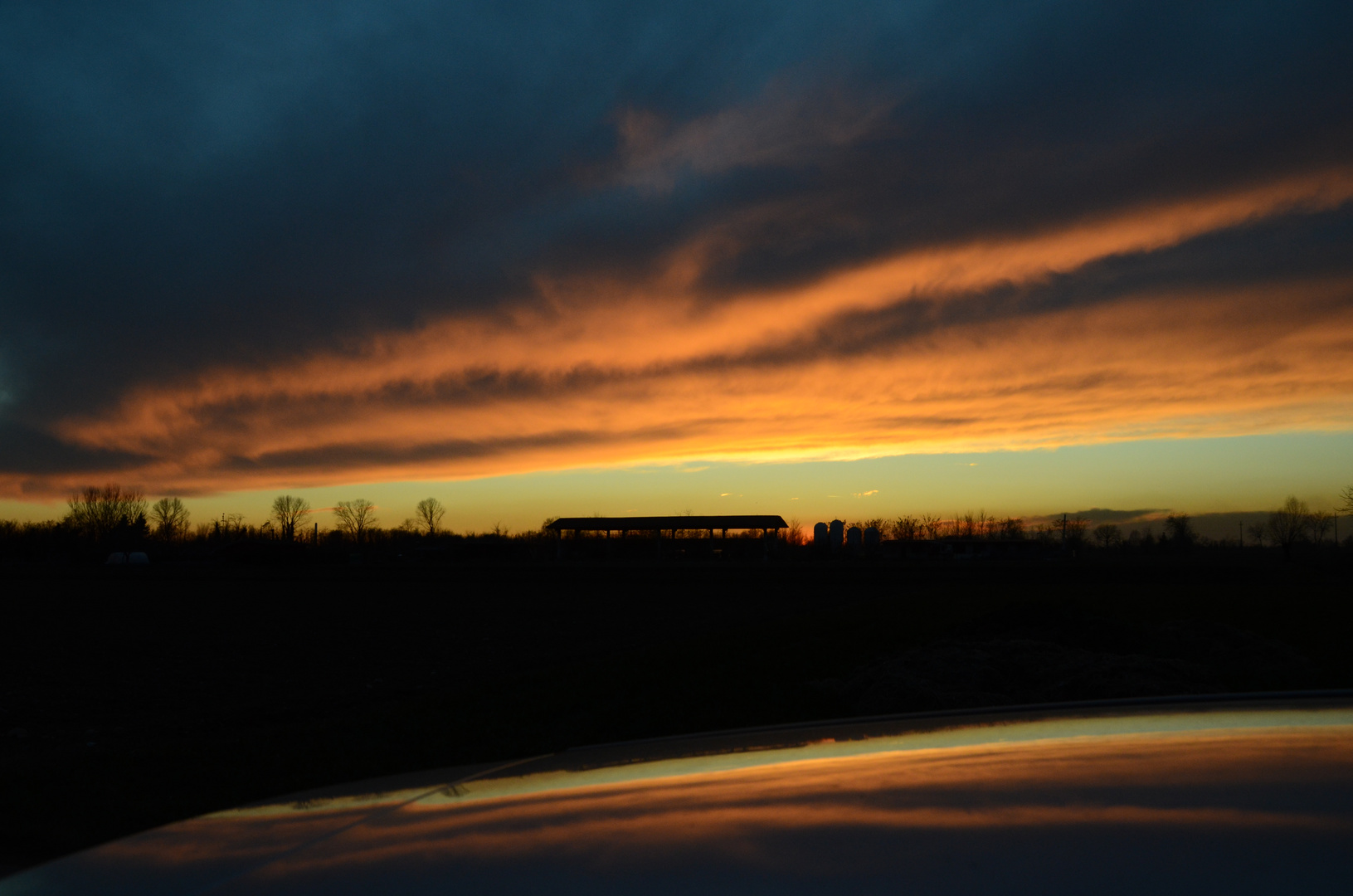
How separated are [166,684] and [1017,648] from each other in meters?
12.9

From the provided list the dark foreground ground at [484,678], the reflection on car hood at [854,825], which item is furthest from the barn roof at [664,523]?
the reflection on car hood at [854,825]

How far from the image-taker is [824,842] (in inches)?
55.9

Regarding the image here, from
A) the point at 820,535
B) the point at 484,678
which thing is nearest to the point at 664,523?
the point at 820,535

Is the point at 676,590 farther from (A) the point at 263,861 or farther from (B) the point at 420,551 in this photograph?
(B) the point at 420,551

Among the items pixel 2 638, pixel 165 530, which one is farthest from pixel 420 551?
pixel 2 638

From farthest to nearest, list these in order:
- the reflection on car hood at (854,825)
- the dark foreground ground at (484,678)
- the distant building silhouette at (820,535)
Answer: the distant building silhouette at (820,535) < the dark foreground ground at (484,678) < the reflection on car hood at (854,825)

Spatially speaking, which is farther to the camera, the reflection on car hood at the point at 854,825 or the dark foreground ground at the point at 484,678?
the dark foreground ground at the point at 484,678

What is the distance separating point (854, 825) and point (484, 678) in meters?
13.3

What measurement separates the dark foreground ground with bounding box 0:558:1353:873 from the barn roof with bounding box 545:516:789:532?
3373 inches

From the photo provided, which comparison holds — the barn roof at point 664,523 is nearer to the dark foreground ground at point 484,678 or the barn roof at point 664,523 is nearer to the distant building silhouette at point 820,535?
the distant building silhouette at point 820,535

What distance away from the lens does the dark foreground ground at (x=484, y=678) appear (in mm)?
7742

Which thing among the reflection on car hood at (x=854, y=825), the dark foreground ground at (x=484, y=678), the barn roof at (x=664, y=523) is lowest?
the dark foreground ground at (x=484, y=678)

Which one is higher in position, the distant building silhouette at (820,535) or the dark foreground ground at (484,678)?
the distant building silhouette at (820,535)

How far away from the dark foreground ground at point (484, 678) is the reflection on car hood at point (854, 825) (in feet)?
17.4
